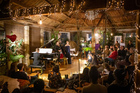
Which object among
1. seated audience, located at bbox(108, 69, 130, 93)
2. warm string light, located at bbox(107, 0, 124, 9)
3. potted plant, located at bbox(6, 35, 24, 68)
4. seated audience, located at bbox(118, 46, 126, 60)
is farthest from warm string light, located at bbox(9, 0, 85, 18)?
seated audience, located at bbox(118, 46, 126, 60)

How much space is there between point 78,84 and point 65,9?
8.09 ft

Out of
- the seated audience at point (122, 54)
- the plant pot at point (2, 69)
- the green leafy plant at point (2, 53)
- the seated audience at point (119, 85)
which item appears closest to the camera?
the seated audience at point (119, 85)

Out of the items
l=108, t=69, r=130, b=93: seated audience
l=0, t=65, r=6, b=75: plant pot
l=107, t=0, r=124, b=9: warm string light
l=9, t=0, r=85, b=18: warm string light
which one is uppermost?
l=9, t=0, r=85, b=18: warm string light

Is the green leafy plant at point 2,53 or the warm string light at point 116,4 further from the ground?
the warm string light at point 116,4

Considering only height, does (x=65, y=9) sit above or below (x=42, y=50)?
above

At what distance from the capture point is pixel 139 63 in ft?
9.66

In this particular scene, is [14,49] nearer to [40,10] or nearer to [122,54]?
[40,10]

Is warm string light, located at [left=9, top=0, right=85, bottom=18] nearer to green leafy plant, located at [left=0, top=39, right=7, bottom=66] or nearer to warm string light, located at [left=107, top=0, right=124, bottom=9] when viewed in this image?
warm string light, located at [left=107, top=0, right=124, bottom=9]

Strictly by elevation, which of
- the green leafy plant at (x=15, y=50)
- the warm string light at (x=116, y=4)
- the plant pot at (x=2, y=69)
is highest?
the warm string light at (x=116, y=4)

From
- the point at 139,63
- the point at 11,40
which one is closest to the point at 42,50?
the point at 11,40

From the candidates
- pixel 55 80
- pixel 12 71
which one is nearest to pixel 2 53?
pixel 12 71

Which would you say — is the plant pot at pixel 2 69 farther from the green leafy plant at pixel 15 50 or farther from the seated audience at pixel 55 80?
the seated audience at pixel 55 80

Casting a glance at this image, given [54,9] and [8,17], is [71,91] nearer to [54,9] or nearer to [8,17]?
[54,9]

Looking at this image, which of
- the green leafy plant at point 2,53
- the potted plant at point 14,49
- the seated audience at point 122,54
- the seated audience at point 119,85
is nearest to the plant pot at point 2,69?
the green leafy plant at point 2,53
